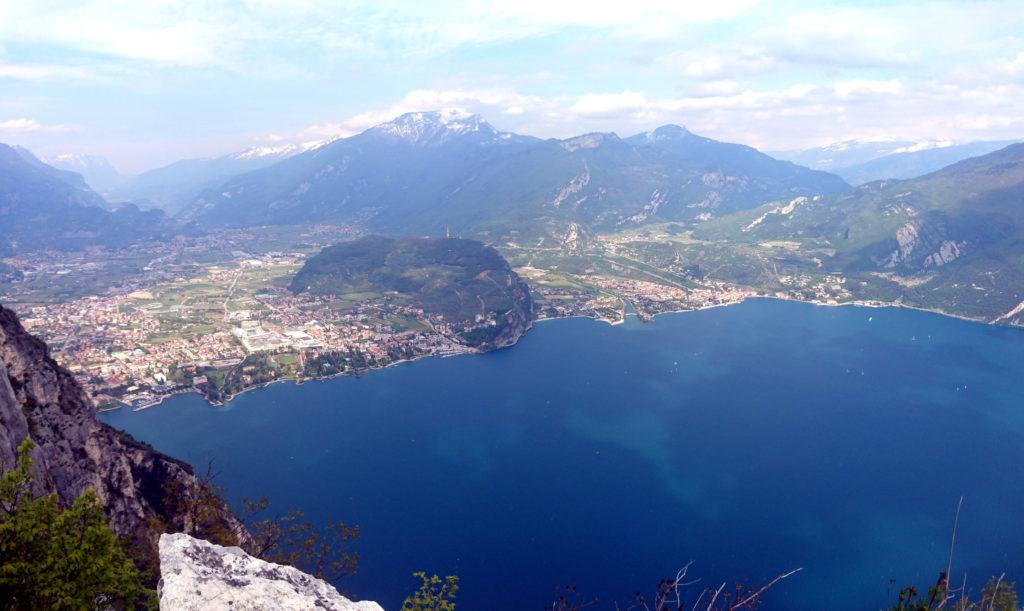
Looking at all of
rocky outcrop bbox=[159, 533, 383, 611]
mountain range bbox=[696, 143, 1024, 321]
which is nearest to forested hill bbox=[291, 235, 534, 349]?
rocky outcrop bbox=[159, 533, 383, 611]

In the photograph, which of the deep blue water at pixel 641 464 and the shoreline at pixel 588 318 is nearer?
the deep blue water at pixel 641 464

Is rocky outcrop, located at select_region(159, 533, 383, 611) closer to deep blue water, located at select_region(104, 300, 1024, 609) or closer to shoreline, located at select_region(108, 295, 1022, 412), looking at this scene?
deep blue water, located at select_region(104, 300, 1024, 609)

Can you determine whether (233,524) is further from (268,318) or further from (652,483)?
(268,318)

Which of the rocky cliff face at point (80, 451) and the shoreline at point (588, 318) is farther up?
the rocky cliff face at point (80, 451)

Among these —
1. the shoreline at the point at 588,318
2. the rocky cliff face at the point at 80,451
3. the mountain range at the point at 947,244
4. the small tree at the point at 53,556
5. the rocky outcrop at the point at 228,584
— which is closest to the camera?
the rocky outcrop at the point at 228,584

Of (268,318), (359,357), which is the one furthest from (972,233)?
(268,318)

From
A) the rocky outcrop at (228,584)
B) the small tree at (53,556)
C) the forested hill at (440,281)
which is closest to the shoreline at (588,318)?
the forested hill at (440,281)

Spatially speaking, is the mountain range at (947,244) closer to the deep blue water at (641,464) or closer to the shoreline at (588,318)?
the shoreline at (588,318)

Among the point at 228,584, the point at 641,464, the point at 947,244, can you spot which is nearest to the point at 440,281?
the point at 641,464
